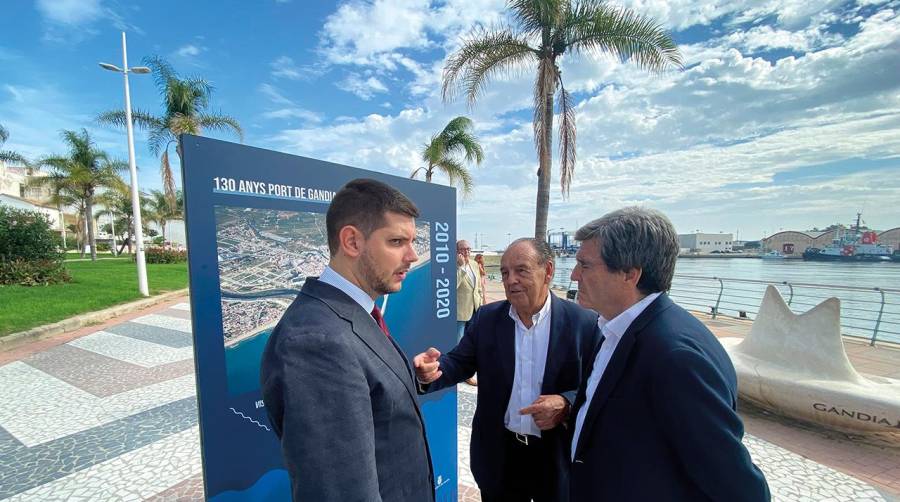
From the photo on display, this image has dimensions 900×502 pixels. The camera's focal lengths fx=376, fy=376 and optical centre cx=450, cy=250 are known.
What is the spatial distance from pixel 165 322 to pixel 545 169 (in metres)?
9.68

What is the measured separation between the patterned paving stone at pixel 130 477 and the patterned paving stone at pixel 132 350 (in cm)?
289

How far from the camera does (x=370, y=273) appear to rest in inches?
48.4

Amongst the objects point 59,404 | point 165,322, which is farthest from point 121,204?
point 59,404

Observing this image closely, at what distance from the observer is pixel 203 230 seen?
1534 mm

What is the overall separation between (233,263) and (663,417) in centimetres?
175

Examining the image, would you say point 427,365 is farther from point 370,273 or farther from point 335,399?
point 335,399

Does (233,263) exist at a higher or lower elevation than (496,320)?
higher

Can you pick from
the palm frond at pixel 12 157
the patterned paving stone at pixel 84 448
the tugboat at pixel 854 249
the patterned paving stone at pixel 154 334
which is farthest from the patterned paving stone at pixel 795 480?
the tugboat at pixel 854 249

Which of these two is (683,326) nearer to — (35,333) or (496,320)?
(496,320)

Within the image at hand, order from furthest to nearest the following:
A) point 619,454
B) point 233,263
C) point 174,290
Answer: point 174,290 → point 233,263 → point 619,454

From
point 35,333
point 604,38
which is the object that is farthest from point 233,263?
point 35,333

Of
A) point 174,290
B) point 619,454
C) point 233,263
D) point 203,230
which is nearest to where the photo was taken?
point 619,454

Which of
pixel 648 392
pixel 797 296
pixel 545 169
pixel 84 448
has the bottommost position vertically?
pixel 84 448

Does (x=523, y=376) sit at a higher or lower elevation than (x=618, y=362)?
lower
